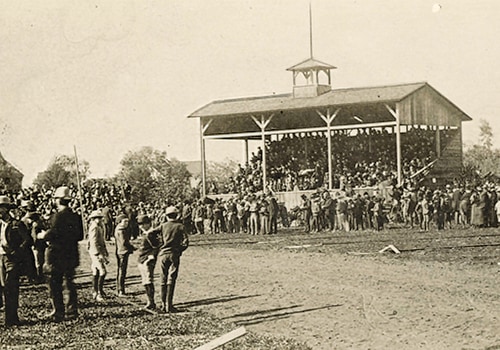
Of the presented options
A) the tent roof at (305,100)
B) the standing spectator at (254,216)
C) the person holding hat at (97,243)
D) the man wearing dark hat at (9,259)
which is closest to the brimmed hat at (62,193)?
the man wearing dark hat at (9,259)

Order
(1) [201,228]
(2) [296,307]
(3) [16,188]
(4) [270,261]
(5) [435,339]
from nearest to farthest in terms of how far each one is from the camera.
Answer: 1. (5) [435,339]
2. (2) [296,307]
3. (4) [270,261]
4. (3) [16,188]
5. (1) [201,228]

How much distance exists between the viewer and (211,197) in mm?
31406

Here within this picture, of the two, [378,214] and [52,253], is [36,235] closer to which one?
[52,253]

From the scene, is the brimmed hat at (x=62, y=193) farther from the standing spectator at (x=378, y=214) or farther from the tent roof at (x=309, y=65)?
the tent roof at (x=309, y=65)

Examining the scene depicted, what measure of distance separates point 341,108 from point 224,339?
22182 mm

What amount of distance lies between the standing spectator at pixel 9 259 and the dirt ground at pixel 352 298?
2563 mm

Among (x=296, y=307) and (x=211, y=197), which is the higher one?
(x=211, y=197)

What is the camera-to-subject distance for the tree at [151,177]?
28.8 meters

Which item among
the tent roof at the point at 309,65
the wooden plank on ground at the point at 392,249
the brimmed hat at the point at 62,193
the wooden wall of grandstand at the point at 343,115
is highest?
the tent roof at the point at 309,65

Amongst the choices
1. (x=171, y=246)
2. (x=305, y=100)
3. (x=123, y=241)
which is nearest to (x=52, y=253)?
(x=171, y=246)

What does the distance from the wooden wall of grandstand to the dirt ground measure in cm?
1199

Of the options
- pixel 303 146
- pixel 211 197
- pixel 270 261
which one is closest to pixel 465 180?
pixel 303 146

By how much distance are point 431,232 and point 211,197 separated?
11.9 meters

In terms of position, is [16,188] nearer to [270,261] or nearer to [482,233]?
[270,261]
